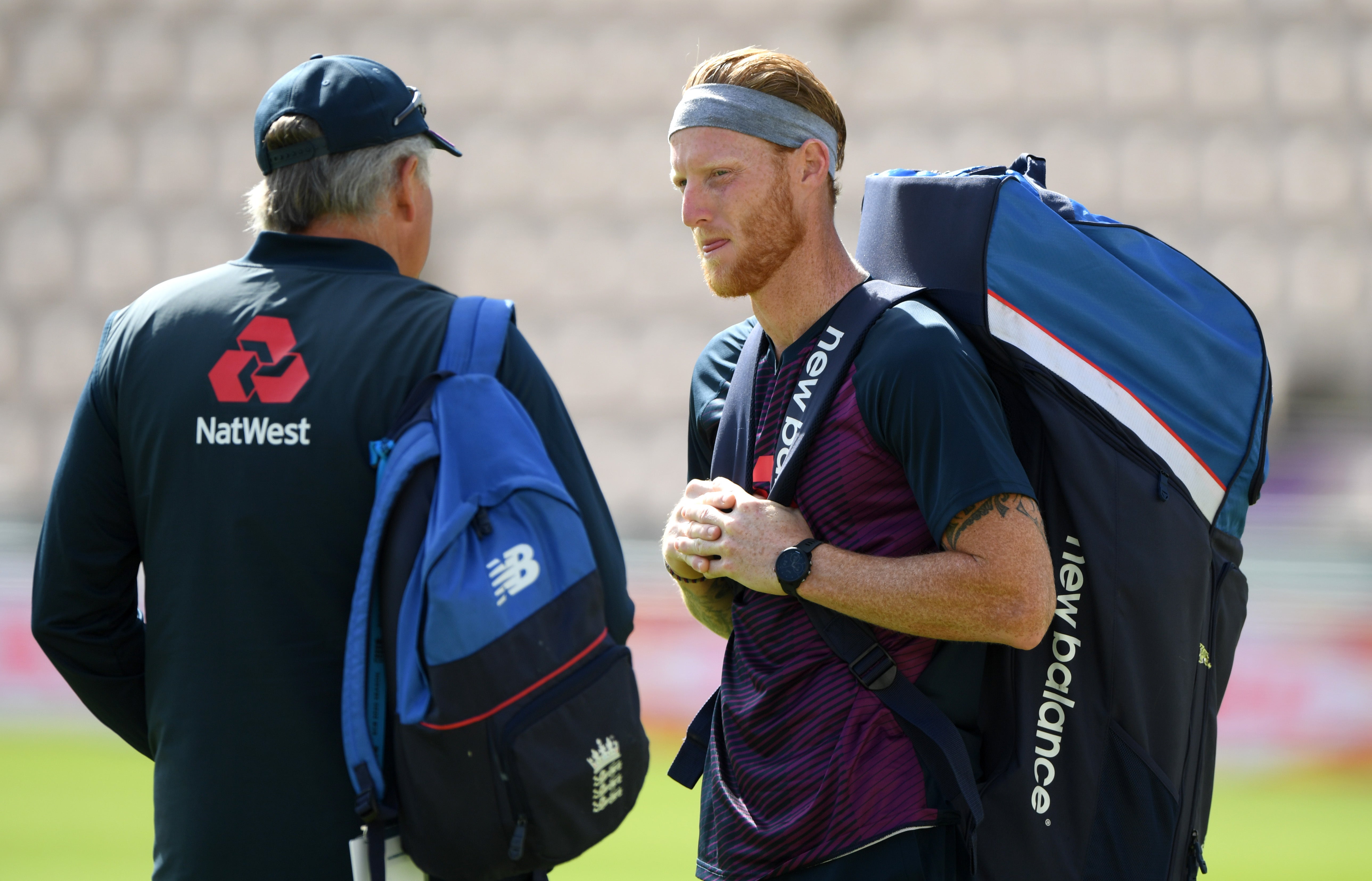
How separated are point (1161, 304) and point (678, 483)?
646cm

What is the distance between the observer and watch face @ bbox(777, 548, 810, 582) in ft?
5.34

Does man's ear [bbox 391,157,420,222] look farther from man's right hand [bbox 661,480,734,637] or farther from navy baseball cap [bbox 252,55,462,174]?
man's right hand [bbox 661,480,734,637]

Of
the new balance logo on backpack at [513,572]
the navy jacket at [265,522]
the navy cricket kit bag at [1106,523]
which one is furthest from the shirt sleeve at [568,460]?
the navy cricket kit bag at [1106,523]

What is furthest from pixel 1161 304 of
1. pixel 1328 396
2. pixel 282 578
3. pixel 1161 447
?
pixel 1328 396

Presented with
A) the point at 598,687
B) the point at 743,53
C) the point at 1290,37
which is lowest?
the point at 598,687

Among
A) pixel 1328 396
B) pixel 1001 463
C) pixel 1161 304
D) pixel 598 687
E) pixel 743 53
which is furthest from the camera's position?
pixel 1328 396

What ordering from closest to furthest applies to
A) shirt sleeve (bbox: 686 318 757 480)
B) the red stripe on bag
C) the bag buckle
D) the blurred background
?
the red stripe on bag
the bag buckle
shirt sleeve (bbox: 686 318 757 480)
the blurred background

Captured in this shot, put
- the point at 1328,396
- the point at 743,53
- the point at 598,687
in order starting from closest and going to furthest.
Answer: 1. the point at 598,687
2. the point at 743,53
3. the point at 1328,396

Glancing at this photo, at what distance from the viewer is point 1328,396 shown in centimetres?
796

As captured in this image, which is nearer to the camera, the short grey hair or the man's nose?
the short grey hair

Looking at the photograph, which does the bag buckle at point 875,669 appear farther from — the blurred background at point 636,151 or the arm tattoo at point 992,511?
the blurred background at point 636,151

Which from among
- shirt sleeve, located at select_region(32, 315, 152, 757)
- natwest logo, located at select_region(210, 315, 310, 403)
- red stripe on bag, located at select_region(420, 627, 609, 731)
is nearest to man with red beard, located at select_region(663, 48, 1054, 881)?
red stripe on bag, located at select_region(420, 627, 609, 731)

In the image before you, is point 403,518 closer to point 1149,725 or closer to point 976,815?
point 976,815

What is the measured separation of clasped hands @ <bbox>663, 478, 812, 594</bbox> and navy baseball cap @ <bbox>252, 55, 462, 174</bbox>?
0.63m
